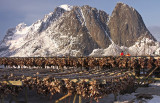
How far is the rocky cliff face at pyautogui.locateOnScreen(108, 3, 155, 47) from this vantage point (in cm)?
15388

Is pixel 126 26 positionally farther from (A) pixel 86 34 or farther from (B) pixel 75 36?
(B) pixel 75 36

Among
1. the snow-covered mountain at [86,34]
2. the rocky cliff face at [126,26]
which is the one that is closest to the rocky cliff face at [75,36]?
the snow-covered mountain at [86,34]

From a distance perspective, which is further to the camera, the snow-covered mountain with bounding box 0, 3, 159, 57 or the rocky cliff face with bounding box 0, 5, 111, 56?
the snow-covered mountain with bounding box 0, 3, 159, 57

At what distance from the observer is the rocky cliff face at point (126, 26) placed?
154 m

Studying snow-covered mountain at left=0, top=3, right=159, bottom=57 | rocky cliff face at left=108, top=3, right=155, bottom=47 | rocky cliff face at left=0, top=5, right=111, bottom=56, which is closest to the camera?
rocky cliff face at left=0, top=5, right=111, bottom=56

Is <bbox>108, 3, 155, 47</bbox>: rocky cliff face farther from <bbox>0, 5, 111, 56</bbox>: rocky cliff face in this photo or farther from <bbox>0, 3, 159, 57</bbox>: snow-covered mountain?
<bbox>0, 5, 111, 56</bbox>: rocky cliff face

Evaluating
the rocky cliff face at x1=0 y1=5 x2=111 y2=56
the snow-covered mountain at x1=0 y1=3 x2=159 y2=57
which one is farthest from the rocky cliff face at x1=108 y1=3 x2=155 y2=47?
the rocky cliff face at x1=0 y1=5 x2=111 y2=56

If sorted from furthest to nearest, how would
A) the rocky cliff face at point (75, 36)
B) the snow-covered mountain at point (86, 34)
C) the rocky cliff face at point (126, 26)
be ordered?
the rocky cliff face at point (126, 26) → the snow-covered mountain at point (86, 34) → the rocky cliff face at point (75, 36)

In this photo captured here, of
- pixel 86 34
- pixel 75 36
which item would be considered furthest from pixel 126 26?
pixel 75 36

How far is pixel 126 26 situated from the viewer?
161 meters

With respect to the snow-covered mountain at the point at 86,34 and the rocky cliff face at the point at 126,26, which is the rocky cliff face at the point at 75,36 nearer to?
the snow-covered mountain at the point at 86,34

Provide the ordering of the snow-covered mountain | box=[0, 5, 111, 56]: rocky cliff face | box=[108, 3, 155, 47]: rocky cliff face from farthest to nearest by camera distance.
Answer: box=[108, 3, 155, 47]: rocky cliff face → the snow-covered mountain → box=[0, 5, 111, 56]: rocky cliff face

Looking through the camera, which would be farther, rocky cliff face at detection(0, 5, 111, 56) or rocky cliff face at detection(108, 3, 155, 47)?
rocky cliff face at detection(108, 3, 155, 47)

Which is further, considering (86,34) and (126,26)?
(126,26)
